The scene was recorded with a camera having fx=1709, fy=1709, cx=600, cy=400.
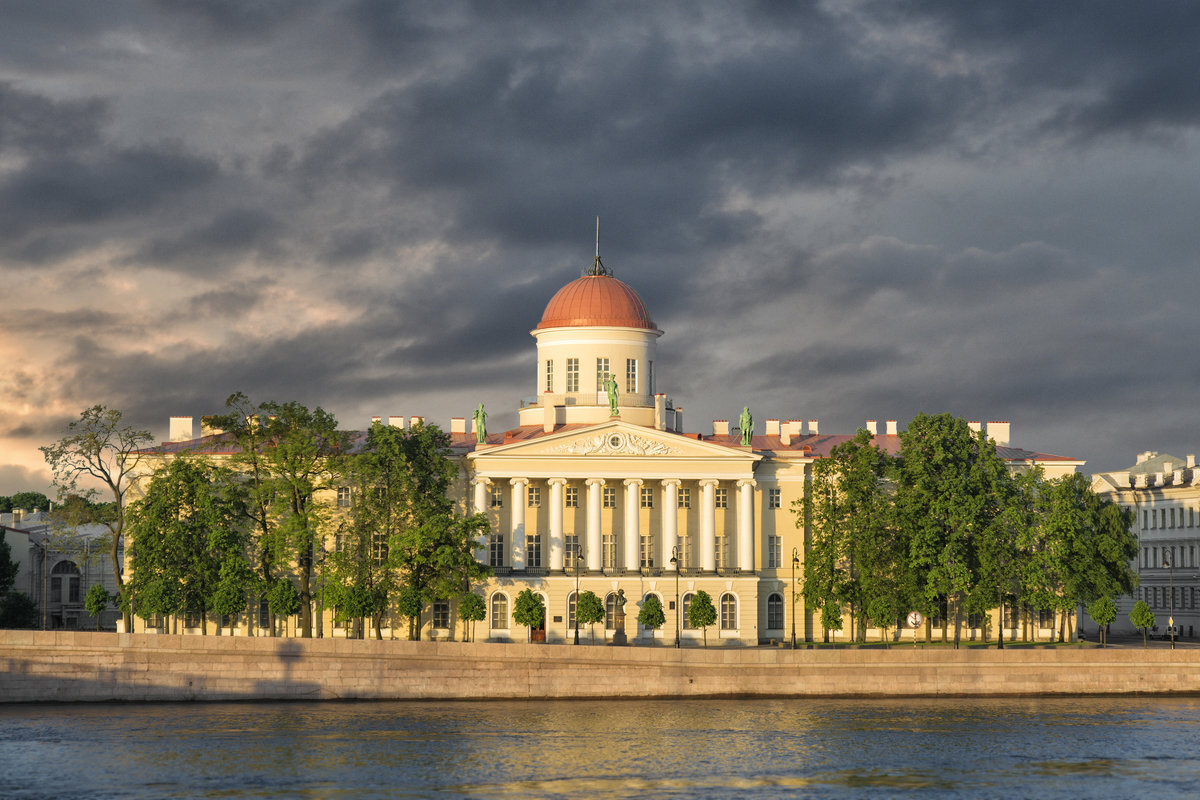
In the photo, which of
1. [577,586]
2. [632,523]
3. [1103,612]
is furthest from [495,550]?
[1103,612]

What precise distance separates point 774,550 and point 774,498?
2.64 metres

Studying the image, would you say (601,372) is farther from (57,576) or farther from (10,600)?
(57,576)

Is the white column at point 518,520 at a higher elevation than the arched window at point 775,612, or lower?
higher

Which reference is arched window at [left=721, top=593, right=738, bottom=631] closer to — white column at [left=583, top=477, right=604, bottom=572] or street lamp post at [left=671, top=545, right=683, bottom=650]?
street lamp post at [left=671, top=545, right=683, bottom=650]

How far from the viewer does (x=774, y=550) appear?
284ft

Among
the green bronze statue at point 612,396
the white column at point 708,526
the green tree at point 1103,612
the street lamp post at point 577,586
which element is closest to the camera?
the green tree at point 1103,612

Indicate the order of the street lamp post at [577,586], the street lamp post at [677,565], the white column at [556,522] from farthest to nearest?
1. the white column at [556,522]
2. the street lamp post at [577,586]
3. the street lamp post at [677,565]

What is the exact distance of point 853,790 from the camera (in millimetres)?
47688

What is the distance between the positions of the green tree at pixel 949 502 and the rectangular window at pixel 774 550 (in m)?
8.30

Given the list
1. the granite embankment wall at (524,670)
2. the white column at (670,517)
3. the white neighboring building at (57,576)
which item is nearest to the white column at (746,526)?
the white column at (670,517)

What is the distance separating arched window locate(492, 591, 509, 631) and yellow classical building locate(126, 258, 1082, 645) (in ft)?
0.22

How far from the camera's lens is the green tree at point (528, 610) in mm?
79375

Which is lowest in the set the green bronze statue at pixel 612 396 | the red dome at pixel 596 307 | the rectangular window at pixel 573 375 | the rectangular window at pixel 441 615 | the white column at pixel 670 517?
the rectangular window at pixel 441 615

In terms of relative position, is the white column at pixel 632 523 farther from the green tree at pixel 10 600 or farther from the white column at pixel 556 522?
the green tree at pixel 10 600
